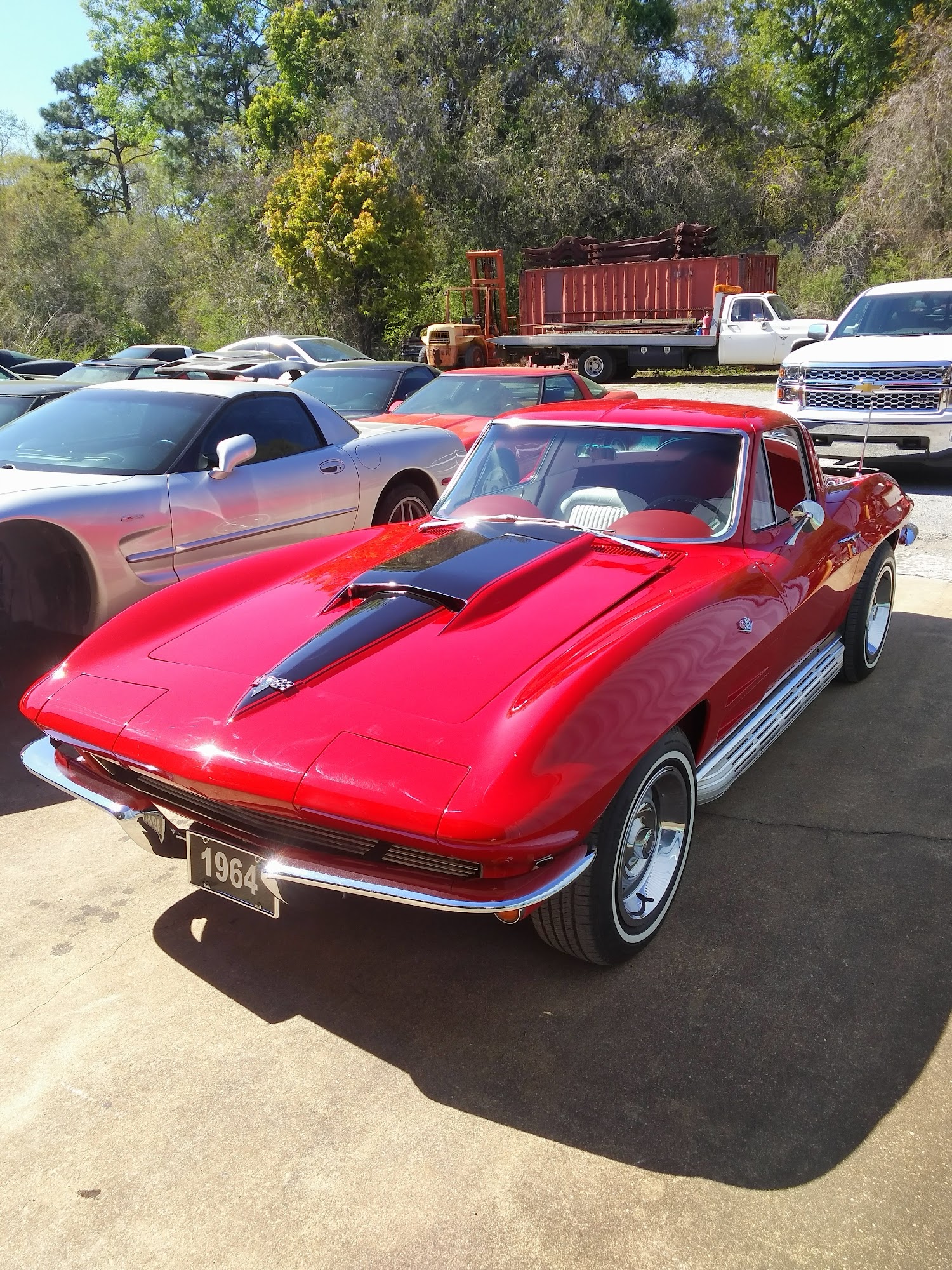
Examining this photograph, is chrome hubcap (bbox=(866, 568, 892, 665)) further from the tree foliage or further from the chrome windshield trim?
the tree foliage

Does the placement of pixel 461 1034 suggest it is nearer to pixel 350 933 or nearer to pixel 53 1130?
pixel 350 933

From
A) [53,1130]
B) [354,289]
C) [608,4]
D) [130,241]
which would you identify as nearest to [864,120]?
[608,4]

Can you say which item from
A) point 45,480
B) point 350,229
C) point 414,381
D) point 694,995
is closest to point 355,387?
point 414,381

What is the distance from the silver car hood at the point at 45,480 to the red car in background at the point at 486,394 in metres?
3.77

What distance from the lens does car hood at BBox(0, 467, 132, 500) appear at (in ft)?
15.3

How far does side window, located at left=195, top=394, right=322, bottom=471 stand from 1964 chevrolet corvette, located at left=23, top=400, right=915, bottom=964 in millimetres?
1701

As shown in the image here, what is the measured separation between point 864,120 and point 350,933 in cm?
3892

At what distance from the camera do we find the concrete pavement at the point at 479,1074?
6.58ft

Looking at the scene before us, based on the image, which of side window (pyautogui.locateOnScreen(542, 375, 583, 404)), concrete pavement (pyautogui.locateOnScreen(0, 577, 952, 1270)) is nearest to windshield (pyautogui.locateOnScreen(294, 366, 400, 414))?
side window (pyautogui.locateOnScreen(542, 375, 583, 404))

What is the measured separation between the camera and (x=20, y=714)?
495cm

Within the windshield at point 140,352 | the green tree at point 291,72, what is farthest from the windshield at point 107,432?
the green tree at point 291,72

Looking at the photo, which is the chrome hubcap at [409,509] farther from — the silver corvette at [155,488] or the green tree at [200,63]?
the green tree at [200,63]

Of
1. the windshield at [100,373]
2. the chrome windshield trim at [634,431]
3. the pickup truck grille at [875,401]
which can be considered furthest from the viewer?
the windshield at [100,373]

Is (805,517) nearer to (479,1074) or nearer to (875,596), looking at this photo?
(875,596)
